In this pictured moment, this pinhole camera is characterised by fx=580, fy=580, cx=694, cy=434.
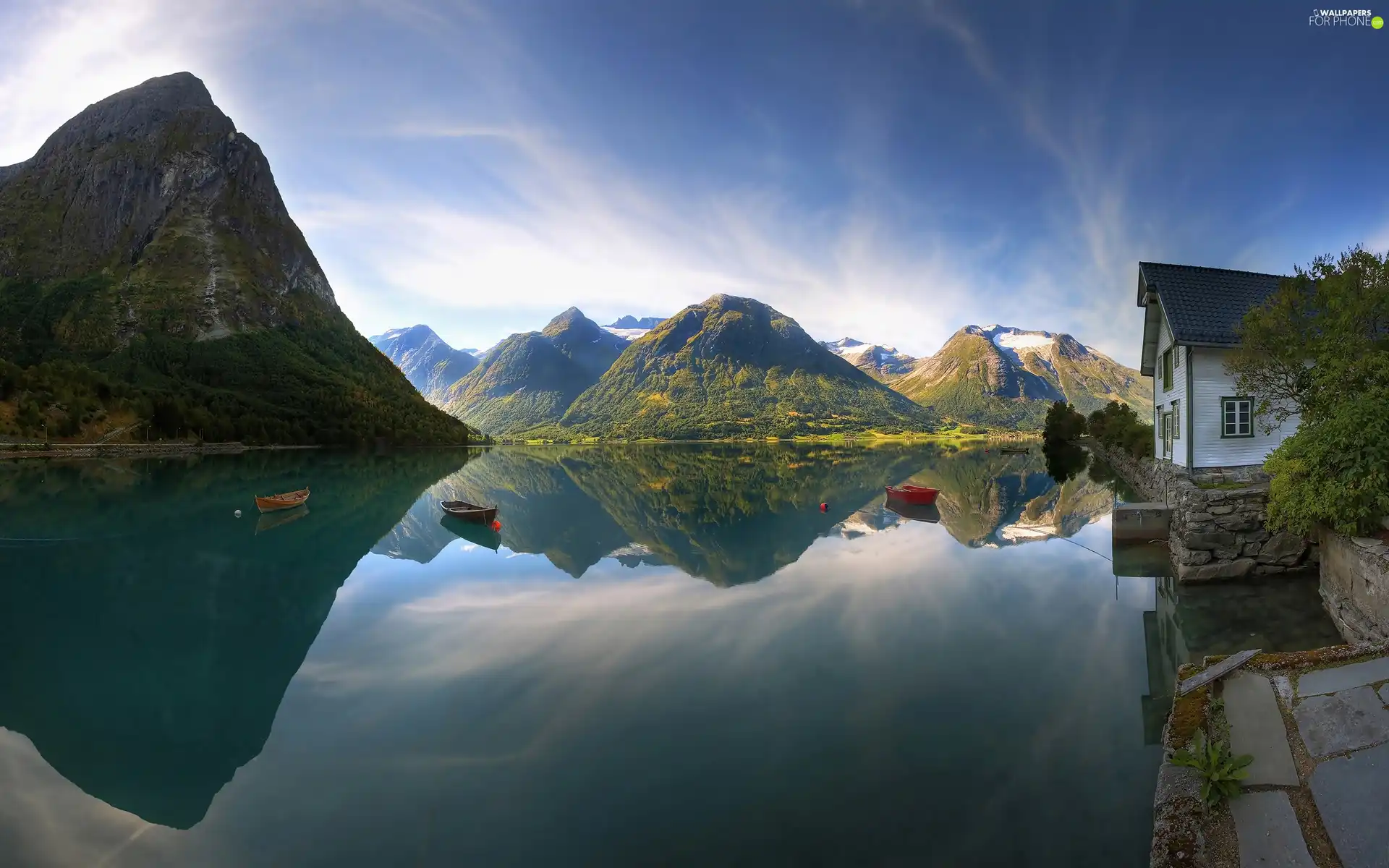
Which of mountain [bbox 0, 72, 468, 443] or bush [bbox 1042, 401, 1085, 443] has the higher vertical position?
mountain [bbox 0, 72, 468, 443]

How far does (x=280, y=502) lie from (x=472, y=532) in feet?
46.7

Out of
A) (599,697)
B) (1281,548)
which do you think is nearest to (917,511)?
(1281,548)

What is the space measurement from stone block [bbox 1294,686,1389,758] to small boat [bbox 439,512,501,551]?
77.8 feet

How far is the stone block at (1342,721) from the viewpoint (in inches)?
237

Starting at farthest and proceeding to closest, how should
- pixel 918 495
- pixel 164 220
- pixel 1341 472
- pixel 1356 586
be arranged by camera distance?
pixel 164 220 < pixel 918 495 < pixel 1341 472 < pixel 1356 586

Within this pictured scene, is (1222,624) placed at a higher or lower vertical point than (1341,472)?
lower

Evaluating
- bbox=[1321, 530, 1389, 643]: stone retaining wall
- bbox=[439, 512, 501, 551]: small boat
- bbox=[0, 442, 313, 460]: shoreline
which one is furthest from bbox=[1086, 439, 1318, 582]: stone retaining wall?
bbox=[0, 442, 313, 460]: shoreline

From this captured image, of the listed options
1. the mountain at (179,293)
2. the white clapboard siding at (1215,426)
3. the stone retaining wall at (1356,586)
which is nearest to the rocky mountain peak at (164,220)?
the mountain at (179,293)

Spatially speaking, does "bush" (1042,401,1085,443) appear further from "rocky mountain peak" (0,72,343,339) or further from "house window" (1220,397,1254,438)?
"rocky mountain peak" (0,72,343,339)

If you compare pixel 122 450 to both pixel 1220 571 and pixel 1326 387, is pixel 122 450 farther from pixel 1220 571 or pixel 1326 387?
pixel 1326 387

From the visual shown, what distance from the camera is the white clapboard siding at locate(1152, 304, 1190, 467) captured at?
23719mm

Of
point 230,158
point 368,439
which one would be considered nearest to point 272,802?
point 368,439

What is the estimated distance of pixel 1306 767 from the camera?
595 cm

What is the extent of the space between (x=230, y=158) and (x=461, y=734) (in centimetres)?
21943
